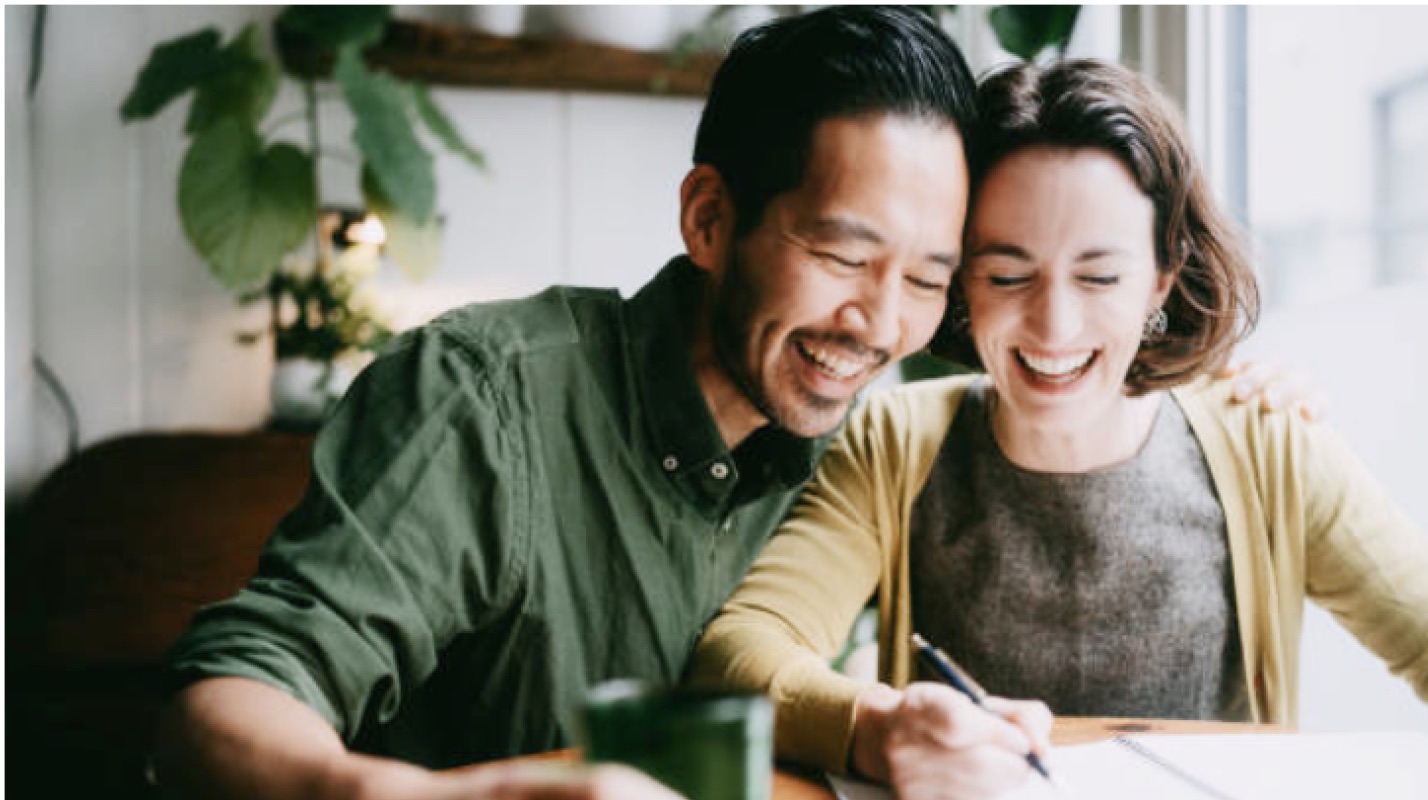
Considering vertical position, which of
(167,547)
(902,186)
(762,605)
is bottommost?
(167,547)

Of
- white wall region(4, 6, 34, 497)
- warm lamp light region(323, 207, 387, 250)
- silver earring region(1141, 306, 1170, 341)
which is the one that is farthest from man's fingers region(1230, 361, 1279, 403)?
white wall region(4, 6, 34, 497)

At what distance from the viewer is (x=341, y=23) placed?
8.38ft

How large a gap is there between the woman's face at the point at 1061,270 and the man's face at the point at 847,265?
0.09m

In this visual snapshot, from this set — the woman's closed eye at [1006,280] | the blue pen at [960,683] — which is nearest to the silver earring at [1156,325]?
the woman's closed eye at [1006,280]

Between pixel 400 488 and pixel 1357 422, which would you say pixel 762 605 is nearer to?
pixel 400 488

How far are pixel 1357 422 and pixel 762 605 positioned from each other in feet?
3.82

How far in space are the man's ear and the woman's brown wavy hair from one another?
29 cm

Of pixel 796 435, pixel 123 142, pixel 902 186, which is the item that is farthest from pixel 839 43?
pixel 123 142

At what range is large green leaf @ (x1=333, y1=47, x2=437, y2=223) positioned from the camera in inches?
93.7

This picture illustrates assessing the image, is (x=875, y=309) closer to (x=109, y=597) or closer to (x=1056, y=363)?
(x=1056, y=363)

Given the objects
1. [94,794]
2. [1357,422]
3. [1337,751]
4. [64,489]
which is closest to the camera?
[1337,751]

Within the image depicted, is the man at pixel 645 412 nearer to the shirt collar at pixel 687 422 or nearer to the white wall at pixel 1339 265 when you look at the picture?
the shirt collar at pixel 687 422

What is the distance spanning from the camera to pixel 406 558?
0.97m

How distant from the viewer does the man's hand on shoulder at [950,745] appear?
2.73 feet
